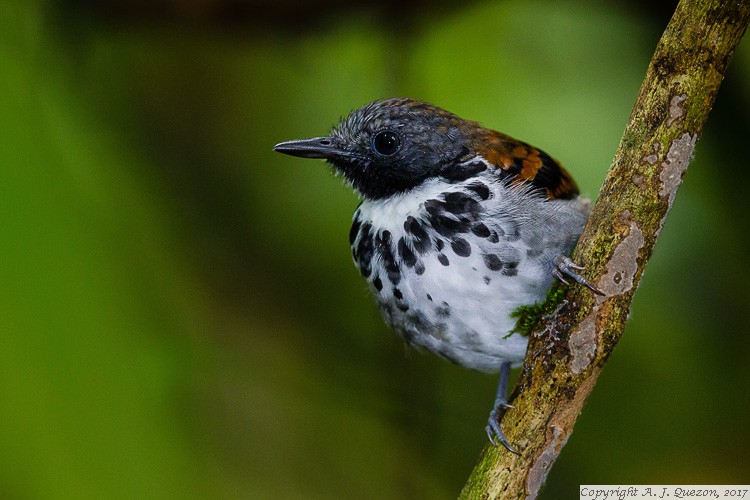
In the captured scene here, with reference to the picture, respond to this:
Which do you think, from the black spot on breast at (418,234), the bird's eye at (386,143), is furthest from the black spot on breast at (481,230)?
the bird's eye at (386,143)

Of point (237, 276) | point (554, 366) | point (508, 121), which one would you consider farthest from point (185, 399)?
point (508, 121)

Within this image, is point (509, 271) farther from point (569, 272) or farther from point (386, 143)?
point (386, 143)

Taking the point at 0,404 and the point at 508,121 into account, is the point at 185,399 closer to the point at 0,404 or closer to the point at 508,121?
the point at 0,404


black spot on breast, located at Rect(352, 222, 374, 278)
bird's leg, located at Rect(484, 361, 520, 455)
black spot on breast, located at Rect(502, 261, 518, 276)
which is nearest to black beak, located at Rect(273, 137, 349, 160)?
black spot on breast, located at Rect(352, 222, 374, 278)

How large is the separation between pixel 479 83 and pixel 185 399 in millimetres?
1656

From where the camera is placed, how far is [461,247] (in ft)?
6.42

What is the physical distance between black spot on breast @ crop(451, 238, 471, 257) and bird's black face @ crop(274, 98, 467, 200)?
0.89ft

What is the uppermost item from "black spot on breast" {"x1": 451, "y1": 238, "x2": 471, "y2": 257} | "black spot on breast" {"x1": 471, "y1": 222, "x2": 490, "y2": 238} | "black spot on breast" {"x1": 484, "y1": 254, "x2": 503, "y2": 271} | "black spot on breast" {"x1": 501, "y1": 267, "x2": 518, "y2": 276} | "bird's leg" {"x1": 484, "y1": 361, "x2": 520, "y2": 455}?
"black spot on breast" {"x1": 471, "y1": 222, "x2": 490, "y2": 238}

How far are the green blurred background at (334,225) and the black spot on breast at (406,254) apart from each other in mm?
699

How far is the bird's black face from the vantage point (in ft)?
7.07

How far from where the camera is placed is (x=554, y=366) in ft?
5.69

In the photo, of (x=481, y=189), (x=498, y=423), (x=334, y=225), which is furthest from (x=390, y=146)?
(x=334, y=225)

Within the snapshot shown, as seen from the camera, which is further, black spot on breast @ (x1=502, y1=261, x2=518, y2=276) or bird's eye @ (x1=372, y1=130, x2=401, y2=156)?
bird's eye @ (x1=372, y1=130, x2=401, y2=156)

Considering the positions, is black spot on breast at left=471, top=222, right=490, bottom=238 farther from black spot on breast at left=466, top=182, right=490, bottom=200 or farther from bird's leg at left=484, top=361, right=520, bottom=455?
bird's leg at left=484, top=361, right=520, bottom=455
